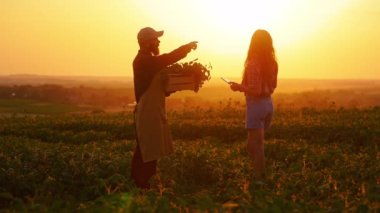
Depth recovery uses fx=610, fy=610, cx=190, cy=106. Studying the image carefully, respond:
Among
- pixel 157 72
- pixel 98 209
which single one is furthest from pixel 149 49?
pixel 98 209

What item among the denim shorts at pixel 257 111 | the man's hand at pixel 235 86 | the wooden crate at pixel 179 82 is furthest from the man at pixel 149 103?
the denim shorts at pixel 257 111

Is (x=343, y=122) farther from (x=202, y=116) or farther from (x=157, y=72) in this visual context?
(x=157, y=72)

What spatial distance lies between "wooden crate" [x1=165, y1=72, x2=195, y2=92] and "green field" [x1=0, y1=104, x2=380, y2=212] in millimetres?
1284

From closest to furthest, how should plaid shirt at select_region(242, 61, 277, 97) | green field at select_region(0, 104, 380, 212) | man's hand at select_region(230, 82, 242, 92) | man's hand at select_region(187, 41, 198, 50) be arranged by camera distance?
green field at select_region(0, 104, 380, 212)
man's hand at select_region(187, 41, 198, 50)
plaid shirt at select_region(242, 61, 277, 97)
man's hand at select_region(230, 82, 242, 92)

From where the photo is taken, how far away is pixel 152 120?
8.47 m

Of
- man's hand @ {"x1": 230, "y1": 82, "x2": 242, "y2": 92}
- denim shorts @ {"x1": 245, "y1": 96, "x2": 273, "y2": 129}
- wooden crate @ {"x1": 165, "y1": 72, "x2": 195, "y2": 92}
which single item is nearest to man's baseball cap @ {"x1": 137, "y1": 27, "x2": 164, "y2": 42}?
wooden crate @ {"x1": 165, "y1": 72, "x2": 195, "y2": 92}

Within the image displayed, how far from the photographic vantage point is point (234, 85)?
8.86 meters

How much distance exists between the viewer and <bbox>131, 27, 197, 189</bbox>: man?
8172 mm

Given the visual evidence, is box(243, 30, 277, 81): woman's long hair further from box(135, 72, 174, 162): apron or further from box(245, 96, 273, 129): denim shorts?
box(135, 72, 174, 162): apron

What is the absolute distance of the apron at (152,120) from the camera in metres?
8.40

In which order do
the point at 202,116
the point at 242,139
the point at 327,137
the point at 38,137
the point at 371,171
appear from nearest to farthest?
the point at 371,171
the point at 327,137
the point at 242,139
the point at 38,137
the point at 202,116

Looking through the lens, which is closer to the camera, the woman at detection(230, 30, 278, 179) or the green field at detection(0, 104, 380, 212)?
the green field at detection(0, 104, 380, 212)

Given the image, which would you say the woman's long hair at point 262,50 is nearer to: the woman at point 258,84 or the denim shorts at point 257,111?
the woman at point 258,84

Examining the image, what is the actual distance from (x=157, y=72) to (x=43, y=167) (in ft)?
10.2
